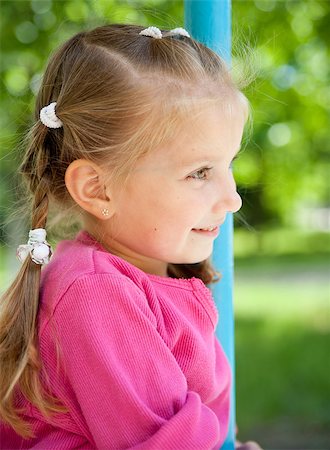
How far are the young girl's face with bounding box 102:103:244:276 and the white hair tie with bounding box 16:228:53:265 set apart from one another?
0.14m

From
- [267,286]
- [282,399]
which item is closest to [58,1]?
[282,399]

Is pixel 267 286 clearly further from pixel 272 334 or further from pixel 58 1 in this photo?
pixel 58 1

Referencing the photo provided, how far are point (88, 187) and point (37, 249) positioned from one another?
167 millimetres

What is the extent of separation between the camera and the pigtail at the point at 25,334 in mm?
1484

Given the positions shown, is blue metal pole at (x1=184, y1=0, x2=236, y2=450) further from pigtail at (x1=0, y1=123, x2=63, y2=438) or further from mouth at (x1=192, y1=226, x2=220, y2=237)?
pigtail at (x1=0, y1=123, x2=63, y2=438)

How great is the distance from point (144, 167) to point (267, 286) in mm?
8355

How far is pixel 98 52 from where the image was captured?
5.25ft

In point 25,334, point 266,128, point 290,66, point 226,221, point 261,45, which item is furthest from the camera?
point 266,128

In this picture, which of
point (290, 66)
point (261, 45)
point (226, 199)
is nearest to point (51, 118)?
point (226, 199)

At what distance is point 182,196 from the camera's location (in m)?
1.55

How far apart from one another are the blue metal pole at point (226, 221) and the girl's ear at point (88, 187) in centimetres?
36

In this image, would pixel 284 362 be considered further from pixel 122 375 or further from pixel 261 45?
pixel 122 375

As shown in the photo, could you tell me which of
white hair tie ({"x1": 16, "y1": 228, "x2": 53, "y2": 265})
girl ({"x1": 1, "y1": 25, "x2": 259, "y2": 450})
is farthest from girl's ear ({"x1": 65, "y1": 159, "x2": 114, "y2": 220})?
white hair tie ({"x1": 16, "y1": 228, "x2": 53, "y2": 265})

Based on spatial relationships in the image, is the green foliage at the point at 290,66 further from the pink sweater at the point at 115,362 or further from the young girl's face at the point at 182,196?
the pink sweater at the point at 115,362
